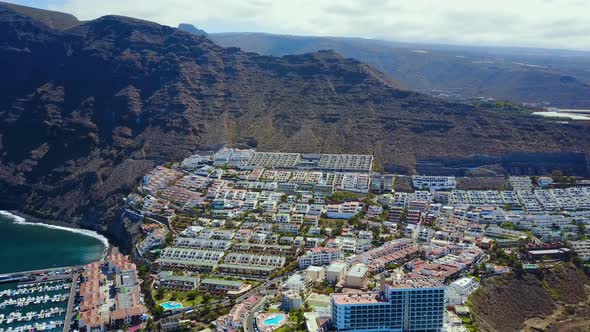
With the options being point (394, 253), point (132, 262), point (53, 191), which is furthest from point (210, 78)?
point (394, 253)

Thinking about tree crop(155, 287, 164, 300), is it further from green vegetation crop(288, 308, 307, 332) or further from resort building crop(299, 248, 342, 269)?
green vegetation crop(288, 308, 307, 332)

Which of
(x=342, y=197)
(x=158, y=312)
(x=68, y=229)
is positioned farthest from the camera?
(x=68, y=229)

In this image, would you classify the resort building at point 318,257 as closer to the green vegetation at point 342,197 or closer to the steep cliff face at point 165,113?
the green vegetation at point 342,197

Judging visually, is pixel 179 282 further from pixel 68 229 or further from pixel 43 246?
pixel 68 229

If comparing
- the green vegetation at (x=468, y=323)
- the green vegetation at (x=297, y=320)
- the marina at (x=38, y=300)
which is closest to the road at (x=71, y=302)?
the marina at (x=38, y=300)

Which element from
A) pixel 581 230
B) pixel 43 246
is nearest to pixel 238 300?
pixel 43 246
